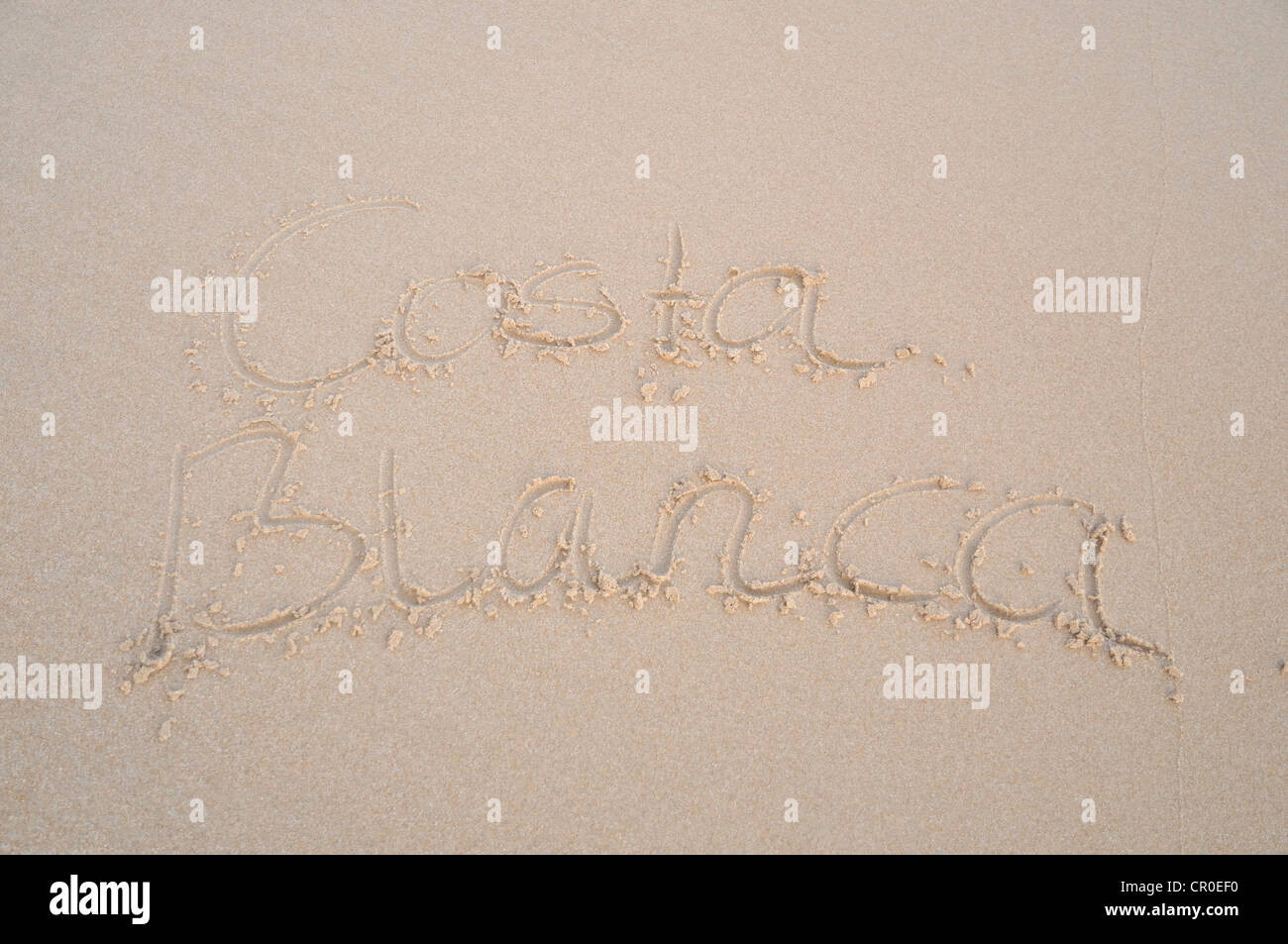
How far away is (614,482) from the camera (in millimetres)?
2445

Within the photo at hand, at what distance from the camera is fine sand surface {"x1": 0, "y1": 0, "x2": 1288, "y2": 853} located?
2.01m

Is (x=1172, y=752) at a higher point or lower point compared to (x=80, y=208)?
lower

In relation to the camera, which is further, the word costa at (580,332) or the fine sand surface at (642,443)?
the word costa at (580,332)

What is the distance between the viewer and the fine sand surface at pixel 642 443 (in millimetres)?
2008

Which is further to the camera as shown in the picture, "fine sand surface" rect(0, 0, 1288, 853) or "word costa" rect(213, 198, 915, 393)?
"word costa" rect(213, 198, 915, 393)

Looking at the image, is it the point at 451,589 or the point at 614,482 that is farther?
the point at 614,482

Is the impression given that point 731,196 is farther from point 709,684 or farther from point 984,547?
point 709,684

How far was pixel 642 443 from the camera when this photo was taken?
2.53 metres

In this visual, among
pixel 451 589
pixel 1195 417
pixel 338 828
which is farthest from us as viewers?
pixel 1195 417

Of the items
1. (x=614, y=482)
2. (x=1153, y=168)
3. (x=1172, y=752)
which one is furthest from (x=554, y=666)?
(x=1153, y=168)

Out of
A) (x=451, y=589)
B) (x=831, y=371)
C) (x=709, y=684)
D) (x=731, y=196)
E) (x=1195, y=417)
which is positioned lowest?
(x=709, y=684)

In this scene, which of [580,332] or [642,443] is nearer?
[642,443]

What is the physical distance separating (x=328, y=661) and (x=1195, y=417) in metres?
2.58

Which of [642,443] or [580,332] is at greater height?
[580,332]
